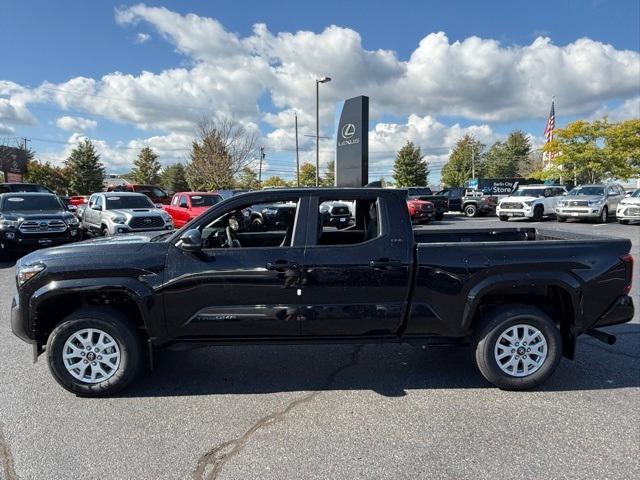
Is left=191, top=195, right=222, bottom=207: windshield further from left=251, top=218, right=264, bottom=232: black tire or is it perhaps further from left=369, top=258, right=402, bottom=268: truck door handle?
left=369, top=258, right=402, bottom=268: truck door handle

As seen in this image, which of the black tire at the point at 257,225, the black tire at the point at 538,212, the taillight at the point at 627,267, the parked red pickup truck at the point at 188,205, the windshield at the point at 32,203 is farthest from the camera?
the black tire at the point at 538,212

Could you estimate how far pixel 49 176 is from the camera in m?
52.4

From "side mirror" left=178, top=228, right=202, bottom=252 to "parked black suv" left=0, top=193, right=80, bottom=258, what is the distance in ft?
31.4

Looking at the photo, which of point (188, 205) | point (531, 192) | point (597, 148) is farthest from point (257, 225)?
point (597, 148)

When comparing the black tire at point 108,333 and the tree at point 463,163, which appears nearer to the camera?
the black tire at point 108,333

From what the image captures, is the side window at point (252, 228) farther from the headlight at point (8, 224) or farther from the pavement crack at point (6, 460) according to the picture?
the headlight at point (8, 224)

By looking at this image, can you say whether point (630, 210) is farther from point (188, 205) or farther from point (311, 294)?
point (311, 294)

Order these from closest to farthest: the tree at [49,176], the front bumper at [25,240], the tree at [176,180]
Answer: the front bumper at [25,240], the tree at [49,176], the tree at [176,180]

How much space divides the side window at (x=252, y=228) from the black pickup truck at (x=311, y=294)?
13 centimetres

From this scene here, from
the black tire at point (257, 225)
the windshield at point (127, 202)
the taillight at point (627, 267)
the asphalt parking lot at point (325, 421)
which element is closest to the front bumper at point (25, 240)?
the windshield at point (127, 202)

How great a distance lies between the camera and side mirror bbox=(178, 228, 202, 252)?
361 centimetres

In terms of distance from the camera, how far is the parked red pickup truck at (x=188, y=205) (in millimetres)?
15500

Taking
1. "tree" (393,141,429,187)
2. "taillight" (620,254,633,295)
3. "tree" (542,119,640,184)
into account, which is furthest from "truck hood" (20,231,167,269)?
"tree" (393,141,429,187)

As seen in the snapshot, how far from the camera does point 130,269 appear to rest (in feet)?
12.1
